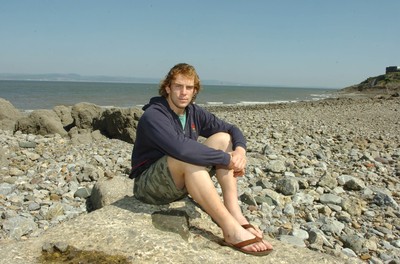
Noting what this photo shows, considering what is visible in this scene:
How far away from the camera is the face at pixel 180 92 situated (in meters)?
3.58

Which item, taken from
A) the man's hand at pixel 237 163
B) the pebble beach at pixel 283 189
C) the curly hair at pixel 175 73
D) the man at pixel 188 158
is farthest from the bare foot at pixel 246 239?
the curly hair at pixel 175 73

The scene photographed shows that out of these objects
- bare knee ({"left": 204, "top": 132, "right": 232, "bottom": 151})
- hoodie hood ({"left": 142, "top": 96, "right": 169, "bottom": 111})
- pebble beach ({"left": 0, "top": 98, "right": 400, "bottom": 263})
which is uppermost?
hoodie hood ({"left": 142, "top": 96, "right": 169, "bottom": 111})

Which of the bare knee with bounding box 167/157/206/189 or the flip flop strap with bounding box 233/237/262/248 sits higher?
the bare knee with bounding box 167/157/206/189

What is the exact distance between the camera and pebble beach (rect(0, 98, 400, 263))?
13.9 feet

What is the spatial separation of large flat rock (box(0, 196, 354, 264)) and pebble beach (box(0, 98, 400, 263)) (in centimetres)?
97

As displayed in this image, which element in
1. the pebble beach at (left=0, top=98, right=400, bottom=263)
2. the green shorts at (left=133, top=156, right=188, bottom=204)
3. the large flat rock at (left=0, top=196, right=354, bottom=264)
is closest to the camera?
the large flat rock at (left=0, top=196, right=354, bottom=264)

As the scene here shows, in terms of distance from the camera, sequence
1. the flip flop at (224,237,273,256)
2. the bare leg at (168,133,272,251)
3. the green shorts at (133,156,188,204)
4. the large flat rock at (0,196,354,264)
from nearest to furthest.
Result: the large flat rock at (0,196,354,264)
the flip flop at (224,237,273,256)
the bare leg at (168,133,272,251)
the green shorts at (133,156,188,204)

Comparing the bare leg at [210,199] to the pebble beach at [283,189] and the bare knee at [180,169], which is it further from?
the pebble beach at [283,189]

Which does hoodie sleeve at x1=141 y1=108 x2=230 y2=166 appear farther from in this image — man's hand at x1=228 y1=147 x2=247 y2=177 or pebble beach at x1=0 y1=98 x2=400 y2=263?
pebble beach at x1=0 y1=98 x2=400 y2=263

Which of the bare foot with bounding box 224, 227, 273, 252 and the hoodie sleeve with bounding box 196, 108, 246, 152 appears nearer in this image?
the bare foot with bounding box 224, 227, 273, 252

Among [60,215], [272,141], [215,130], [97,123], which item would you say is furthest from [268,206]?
[97,123]

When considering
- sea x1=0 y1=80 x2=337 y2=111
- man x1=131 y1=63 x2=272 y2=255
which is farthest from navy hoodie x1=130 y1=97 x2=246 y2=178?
sea x1=0 y1=80 x2=337 y2=111

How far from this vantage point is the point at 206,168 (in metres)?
3.38

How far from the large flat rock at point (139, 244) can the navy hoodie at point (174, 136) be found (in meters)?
0.62
